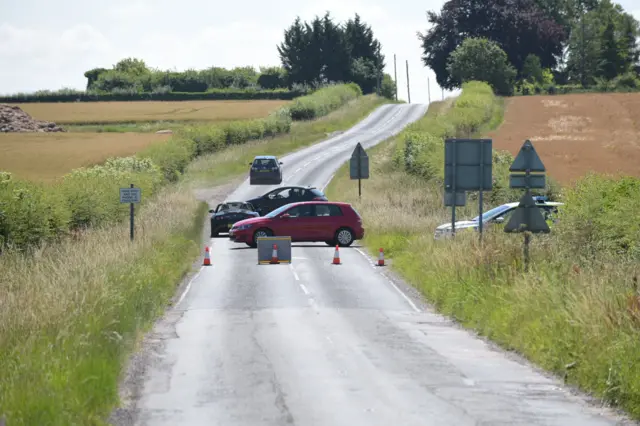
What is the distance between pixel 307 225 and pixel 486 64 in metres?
82.1

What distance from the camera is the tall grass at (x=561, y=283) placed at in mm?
14969

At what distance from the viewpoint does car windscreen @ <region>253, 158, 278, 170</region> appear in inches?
2579

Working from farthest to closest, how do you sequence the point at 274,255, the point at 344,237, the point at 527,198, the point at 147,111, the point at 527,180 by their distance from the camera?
the point at 147,111, the point at 344,237, the point at 274,255, the point at 527,180, the point at 527,198

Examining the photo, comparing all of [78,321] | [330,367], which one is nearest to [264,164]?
[330,367]

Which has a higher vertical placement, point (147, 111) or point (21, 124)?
→ point (147, 111)

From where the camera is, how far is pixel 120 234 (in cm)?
3272

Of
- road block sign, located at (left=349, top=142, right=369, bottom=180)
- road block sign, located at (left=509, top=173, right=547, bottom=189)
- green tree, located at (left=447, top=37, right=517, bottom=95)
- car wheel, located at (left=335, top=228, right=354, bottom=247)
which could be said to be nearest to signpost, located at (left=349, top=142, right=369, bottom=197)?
road block sign, located at (left=349, top=142, right=369, bottom=180)

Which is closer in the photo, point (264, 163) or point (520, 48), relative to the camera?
point (264, 163)

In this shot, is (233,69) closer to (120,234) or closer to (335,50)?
(335,50)

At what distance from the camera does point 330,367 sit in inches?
643

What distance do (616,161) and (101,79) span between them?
108 m

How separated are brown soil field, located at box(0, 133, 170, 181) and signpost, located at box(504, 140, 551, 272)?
4262 centimetres

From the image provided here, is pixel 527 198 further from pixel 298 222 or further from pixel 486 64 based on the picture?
pixel 486 64

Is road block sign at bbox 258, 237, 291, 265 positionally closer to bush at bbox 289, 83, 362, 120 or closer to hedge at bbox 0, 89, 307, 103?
bush at bbox 289, 83, 362, 120
